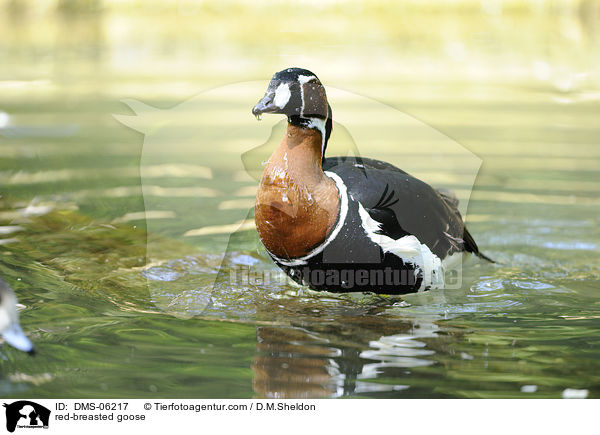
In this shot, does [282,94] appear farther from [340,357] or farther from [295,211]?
[340,357]

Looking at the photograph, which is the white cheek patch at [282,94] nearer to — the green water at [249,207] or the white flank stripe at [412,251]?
the white flank stripe at [412,251]

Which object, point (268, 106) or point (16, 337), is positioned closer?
point (16, 337)

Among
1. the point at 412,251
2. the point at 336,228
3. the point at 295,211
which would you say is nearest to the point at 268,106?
the point at 295,211

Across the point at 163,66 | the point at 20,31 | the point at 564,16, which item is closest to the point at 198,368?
the point at 163,66

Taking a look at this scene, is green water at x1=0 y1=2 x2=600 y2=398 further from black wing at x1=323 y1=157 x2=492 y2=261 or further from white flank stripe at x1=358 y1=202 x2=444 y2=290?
black wing at x1=323 y1=157 x2=492 y2=261

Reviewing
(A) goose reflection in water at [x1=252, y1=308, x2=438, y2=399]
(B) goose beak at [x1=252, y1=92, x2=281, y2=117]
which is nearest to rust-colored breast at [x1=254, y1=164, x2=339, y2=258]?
(B) goose beak at [x1=252, y1=92, x2=281, y2=117]

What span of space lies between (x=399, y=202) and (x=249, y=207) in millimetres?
2724

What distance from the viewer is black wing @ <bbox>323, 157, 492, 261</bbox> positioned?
545 centimetres

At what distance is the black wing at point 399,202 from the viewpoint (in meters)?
5.45

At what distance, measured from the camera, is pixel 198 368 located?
15.0ft

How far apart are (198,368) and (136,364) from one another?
0.35 m
